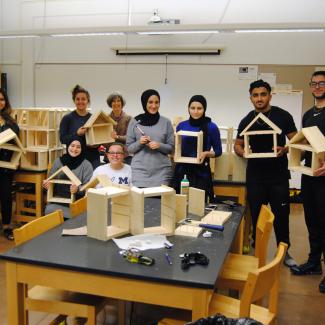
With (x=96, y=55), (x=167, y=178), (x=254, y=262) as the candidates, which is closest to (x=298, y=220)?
(x=167, y=178)

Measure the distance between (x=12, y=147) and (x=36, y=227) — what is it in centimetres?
194

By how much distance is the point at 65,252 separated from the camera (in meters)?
1.83

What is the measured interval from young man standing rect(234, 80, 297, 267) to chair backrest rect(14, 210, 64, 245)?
1685mm

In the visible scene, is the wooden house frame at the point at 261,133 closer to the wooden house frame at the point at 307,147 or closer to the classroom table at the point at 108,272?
the wooden house frame at the point at 307,147

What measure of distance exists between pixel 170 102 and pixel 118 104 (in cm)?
215

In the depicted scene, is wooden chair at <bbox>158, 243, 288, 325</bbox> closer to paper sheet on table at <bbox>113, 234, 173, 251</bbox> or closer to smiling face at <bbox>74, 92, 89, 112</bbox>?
paper sheet on table at <bbox>113, 234, 173, 251</bbox>

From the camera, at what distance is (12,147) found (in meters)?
3.91

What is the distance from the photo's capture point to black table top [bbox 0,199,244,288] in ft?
5.31

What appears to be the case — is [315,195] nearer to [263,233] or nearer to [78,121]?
[263,233]

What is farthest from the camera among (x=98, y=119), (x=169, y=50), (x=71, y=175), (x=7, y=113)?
(x=169, y=50)

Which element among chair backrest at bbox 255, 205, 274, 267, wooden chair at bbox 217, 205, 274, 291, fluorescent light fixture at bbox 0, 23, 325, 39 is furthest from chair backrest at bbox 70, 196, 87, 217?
fluorescent light fixture at bbox 0, 23, 325, 39

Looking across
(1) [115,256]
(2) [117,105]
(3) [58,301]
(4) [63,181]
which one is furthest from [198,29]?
(3) [58,301]

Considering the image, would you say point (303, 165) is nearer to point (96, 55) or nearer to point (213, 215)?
point (213, 215)

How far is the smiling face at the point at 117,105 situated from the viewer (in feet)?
14.0
